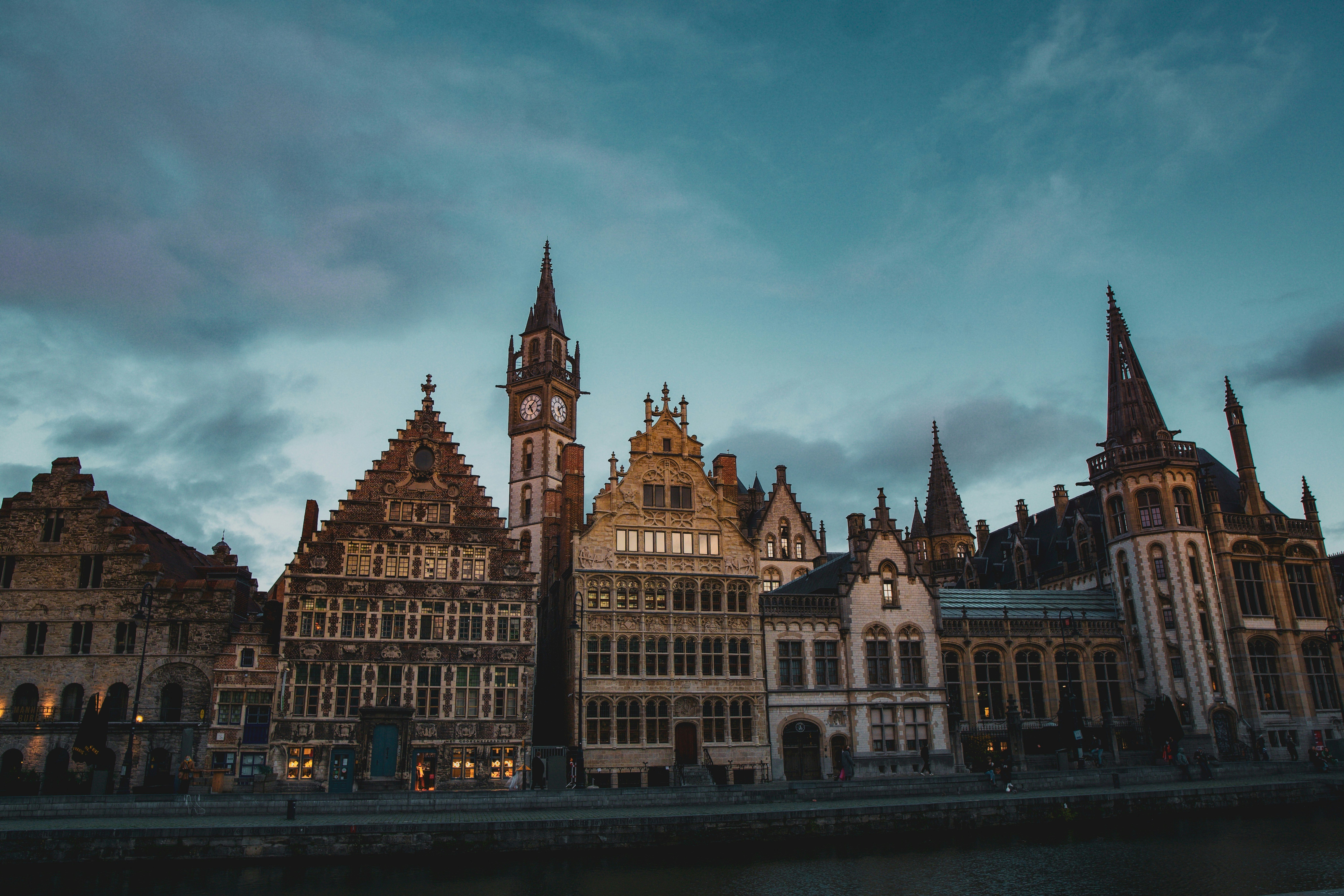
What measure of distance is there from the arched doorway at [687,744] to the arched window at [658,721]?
1.62 feet

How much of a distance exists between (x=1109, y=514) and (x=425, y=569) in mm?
39806

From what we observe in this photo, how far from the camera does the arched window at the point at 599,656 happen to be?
42.1 meters

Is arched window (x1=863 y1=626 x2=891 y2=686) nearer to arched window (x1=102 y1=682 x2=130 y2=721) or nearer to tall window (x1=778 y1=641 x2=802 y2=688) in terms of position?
tall window (x1=778 y1=641 x2=802 y2=688)

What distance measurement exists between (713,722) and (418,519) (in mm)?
16758

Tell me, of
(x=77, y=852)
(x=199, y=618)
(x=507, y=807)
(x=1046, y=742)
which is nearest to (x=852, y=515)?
(x=1046, y=742)

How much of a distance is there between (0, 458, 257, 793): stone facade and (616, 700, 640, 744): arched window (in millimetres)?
17456

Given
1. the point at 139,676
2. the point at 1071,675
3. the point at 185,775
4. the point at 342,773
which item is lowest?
the point at 342,773

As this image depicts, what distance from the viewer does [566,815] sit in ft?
89.3

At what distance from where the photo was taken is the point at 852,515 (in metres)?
48.6

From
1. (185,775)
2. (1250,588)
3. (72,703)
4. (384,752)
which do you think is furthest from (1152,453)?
(72,703)

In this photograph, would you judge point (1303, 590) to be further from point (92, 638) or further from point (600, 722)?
point (92, 638)

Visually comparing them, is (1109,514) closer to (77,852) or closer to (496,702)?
(496,702)

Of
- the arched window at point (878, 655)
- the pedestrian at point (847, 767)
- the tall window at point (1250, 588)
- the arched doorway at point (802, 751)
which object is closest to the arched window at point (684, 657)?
the arched doorway at point (802, 751)

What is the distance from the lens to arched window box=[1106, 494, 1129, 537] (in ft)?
176
